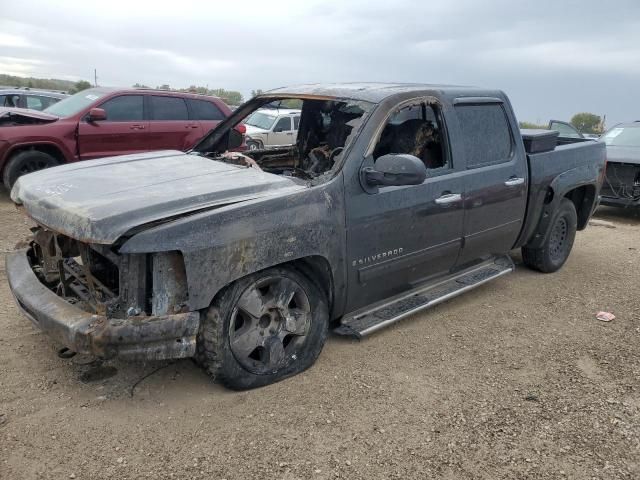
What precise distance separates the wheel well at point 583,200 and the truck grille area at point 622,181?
3200 mm

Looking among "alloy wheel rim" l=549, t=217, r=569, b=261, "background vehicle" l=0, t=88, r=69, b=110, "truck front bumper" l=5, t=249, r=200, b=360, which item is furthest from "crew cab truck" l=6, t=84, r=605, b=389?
"background vehicle" l=0, t=88, r=69, b=110

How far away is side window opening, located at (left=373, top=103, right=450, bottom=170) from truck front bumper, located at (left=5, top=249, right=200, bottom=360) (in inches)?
80.9

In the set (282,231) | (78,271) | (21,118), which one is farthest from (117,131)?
(282,231)

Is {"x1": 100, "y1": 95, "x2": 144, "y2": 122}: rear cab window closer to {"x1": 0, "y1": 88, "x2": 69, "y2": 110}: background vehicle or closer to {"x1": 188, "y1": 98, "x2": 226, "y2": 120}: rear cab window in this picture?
{"x1": 188, "y1": 98, "x2": 226, "y2": 120}: rear cab window

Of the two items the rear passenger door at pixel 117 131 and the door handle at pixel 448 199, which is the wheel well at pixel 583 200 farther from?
the rear passenger door at pixel 117 131

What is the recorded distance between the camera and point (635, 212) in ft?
32.4

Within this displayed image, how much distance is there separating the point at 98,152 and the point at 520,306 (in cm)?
639

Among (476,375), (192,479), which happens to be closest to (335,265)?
(476,375)

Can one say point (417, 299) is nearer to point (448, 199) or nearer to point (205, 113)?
point (448, 199)

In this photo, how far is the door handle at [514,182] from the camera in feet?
15.4

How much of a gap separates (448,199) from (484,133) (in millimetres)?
825

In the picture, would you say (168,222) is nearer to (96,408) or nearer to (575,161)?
(96,408)

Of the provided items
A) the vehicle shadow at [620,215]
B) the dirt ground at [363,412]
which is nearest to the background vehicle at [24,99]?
the dirt ground at [363,412]

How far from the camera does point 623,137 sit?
974cm
